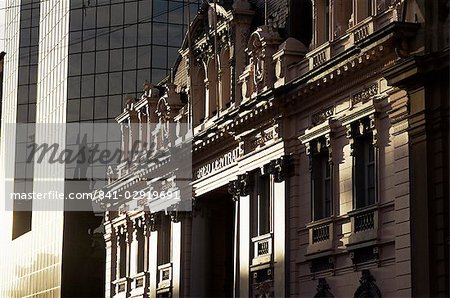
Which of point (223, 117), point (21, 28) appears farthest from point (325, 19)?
point (21, 28)

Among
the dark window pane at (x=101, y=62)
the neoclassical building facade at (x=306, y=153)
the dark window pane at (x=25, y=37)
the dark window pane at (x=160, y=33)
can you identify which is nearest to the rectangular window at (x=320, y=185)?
the neoclassical building facade at (x=306, y=153)

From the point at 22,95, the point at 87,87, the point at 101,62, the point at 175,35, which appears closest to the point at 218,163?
the point at 175,35

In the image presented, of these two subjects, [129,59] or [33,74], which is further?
[33,74]

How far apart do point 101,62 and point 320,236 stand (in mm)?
42412

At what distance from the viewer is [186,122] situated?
5225 cm

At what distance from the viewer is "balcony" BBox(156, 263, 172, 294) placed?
52.4 metres

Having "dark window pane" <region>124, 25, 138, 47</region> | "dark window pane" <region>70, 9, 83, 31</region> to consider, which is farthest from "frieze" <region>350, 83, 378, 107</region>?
"dark window pane" <region>70, 9, 83, 31</region>

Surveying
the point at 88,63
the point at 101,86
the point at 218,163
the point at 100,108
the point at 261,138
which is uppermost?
the point at 88,63

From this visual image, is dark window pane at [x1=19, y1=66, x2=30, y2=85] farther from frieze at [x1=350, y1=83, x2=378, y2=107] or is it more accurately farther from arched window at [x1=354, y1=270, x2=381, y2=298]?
arched window at [x1=354, y1=270, x2=381, y2=298]

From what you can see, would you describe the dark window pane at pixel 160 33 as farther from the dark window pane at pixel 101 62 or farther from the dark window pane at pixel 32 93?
the dark window pane at pixel 32 93

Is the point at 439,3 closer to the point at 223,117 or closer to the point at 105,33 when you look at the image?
the point at 223,117

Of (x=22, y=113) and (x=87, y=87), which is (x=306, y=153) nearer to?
(x=87, y=87)

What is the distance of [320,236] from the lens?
39.7 meters

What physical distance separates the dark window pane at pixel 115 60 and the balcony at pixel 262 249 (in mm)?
36847
